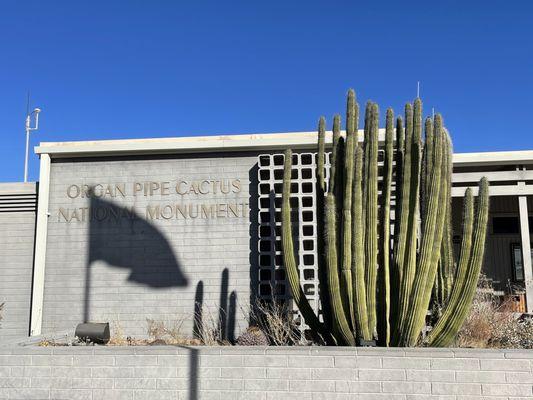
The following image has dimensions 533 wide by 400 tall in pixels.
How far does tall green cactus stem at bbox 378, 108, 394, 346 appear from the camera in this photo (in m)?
6.59

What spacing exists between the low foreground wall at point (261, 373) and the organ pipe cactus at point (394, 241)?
691mm

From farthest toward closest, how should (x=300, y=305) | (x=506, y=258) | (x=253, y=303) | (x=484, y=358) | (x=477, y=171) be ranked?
(x=506, y=258) < (x=477, y=171) < (x=253, y=303) < (x=300, y=305) < (x=484, y=358)

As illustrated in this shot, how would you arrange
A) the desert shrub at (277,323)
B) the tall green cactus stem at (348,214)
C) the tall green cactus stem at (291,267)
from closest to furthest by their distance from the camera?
the tall green cactus stem at (348,214), the tall green cactus stem at (291,267), the desert shrub at (277,323)

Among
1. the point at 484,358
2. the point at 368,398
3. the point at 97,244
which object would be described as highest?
the point at 97,244

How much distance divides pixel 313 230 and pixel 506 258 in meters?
8.69

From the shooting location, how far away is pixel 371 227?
6.58 m

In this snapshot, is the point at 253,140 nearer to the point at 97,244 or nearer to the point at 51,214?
the point at 97,244

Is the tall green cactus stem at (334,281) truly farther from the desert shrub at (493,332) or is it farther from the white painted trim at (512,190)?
the white painted trim at (512,190)

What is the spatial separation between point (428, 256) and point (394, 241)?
1.64 ft

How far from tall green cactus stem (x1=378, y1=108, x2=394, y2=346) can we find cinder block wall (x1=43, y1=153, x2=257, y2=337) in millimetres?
4083

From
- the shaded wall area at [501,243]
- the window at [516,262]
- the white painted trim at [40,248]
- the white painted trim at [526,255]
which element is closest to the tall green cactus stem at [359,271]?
the white painted trim at [526,255]

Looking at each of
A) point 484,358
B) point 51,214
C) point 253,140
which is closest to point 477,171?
point 253,140

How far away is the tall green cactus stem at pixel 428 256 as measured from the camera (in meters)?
6.24

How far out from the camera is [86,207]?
11.0m
